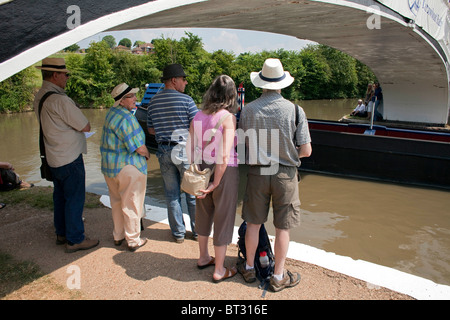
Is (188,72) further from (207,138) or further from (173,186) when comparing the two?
(207,138)

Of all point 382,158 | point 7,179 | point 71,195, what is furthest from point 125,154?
point 382,158

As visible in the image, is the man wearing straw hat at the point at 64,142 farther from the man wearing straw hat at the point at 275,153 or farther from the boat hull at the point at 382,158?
the boat hull at the point at 382,158

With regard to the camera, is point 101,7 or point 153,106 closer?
point 101,7

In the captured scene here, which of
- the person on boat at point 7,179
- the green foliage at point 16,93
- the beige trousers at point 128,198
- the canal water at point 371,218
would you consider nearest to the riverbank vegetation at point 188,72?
the green foliage at point 16,93

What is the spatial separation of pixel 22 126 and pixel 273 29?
14.5 metres

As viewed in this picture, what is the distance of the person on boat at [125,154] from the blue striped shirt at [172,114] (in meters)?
0.25

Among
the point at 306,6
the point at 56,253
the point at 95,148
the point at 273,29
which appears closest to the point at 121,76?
the point at 95,148

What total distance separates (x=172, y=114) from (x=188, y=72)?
2797cm

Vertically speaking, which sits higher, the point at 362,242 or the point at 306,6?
the point at 306,6

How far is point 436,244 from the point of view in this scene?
17.3 ft

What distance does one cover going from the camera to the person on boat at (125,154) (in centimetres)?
312

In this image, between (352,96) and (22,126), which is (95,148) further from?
(352,96)

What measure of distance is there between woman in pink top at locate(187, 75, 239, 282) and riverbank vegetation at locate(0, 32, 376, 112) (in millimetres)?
24594

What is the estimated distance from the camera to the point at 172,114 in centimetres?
336
